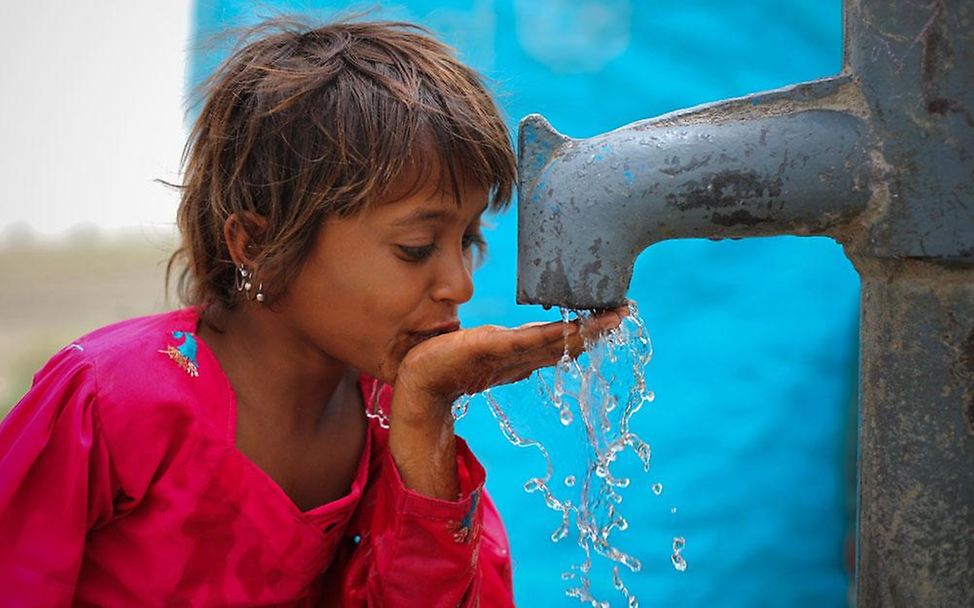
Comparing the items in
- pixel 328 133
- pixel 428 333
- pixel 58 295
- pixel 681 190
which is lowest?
pixel 428 333

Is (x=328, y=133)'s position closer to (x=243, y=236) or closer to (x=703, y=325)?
(x=243, y=236)

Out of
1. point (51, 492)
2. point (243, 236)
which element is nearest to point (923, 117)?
point (243, 236)

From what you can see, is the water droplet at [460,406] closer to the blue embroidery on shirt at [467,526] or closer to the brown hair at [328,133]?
the blue embroidery on shirt at [467,526]

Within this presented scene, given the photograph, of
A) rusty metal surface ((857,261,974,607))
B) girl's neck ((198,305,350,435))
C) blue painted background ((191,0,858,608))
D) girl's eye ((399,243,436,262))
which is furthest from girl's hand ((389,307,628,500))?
blue painted background ((191,0,858,608))

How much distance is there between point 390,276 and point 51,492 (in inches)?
20.3

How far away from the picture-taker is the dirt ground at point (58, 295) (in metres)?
6.34

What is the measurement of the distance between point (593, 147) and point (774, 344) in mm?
1505

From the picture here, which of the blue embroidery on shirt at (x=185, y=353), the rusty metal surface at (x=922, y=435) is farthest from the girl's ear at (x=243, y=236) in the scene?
the rusty metal surface at (x=922, y=435)

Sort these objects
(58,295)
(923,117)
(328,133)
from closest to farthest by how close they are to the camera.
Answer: (923,117), (328,133), (58,295)

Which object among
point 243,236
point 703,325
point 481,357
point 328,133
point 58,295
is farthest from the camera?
point 58,295


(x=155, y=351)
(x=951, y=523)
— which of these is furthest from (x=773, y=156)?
(x=155, y=351)

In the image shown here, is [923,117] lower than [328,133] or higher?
lower

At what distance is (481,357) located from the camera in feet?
4.35

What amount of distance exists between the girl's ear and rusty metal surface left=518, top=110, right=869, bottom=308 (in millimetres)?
733
